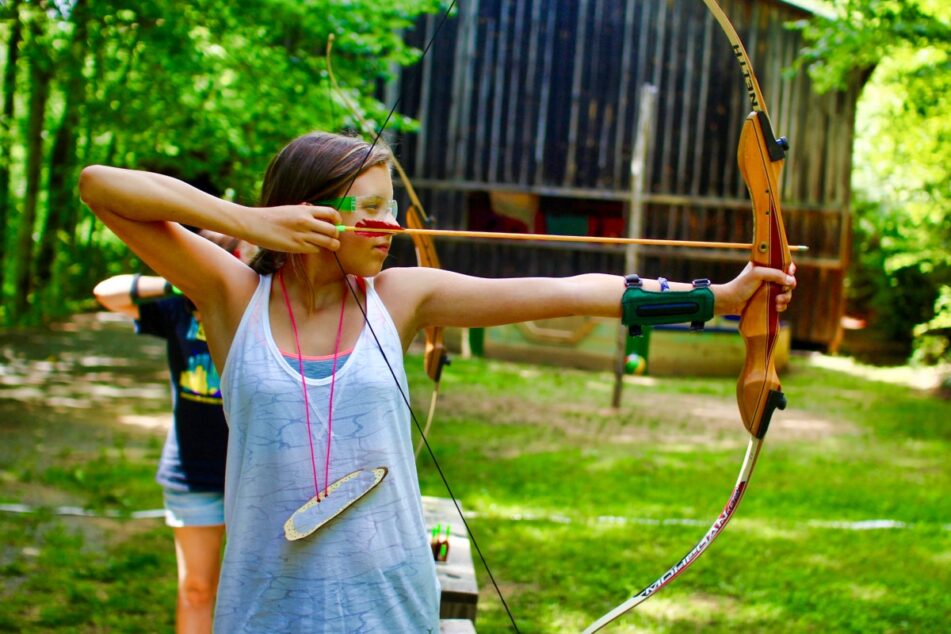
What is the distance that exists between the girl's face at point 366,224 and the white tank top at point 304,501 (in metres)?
0.15

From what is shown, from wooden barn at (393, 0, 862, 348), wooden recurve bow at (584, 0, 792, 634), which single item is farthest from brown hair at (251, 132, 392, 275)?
wooden barn at (393, 0, 862, 348)

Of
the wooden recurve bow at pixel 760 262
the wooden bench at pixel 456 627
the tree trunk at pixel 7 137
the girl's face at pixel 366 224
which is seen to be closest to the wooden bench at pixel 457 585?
the wooden bench at pixel 456 627

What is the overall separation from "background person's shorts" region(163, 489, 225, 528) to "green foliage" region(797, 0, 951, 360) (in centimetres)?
649

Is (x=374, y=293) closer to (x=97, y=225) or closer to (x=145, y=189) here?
(x=145, y=189)

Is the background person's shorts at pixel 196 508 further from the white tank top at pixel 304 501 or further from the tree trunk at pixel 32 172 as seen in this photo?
the tree trunk at pixel 32 172

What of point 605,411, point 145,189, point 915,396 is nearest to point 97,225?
point 605,411

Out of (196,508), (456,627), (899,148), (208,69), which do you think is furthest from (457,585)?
(899,148)

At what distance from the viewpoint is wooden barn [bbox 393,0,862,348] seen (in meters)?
12.3

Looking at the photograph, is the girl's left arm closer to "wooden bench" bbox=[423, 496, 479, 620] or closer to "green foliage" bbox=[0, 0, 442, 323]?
"wooden bench" bbox=[423, 496, 479, 620]

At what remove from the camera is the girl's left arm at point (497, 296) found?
5.85 ft

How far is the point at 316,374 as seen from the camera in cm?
167

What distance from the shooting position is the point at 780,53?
1248 cm

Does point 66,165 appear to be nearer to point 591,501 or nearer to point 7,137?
point 7,137

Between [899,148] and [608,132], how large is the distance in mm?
3721
